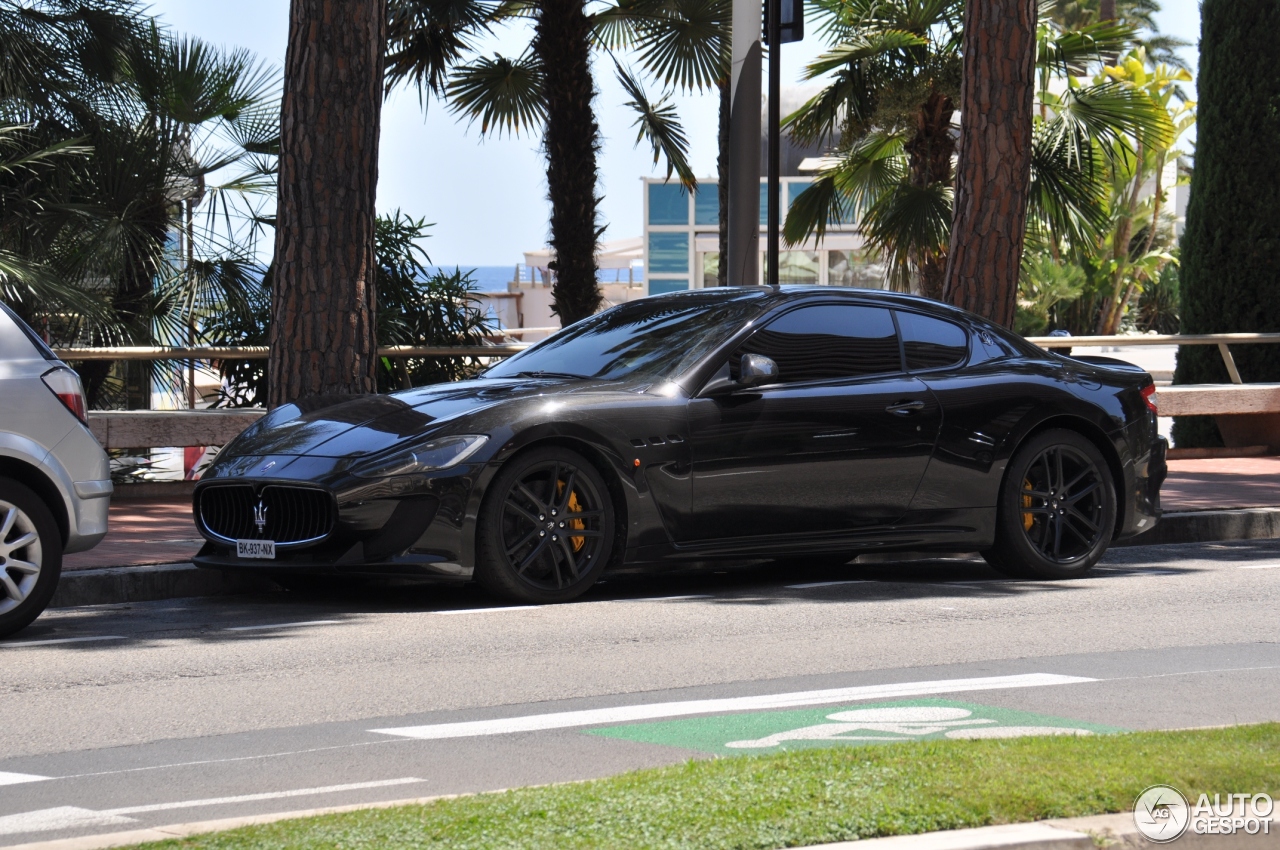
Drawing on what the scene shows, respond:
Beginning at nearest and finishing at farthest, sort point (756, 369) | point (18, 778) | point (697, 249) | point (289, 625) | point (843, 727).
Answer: point (18, 778) → point (843, 727) → point (289, 625) → point (756, 369) → point (697, 249)

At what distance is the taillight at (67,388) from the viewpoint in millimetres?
7375

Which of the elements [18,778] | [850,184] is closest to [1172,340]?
[850,184]

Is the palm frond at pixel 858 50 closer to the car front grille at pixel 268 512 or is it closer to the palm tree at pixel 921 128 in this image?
the palm tree at pixel 921 128

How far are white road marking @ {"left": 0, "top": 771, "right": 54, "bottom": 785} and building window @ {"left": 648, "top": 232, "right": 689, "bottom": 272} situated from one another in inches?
1448

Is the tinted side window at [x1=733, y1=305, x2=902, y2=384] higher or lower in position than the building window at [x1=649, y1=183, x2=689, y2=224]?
lower

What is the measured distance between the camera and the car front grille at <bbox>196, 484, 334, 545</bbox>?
784cm

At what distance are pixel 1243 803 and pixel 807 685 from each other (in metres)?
2.38

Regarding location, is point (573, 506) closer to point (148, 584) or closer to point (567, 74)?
point (148, 584)

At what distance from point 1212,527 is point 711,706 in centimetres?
690

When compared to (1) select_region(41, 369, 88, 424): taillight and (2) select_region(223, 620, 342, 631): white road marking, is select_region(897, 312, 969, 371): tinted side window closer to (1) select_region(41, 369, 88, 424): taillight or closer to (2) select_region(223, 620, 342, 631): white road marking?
(2) select_region(223, 620, 342, 631): white road marking

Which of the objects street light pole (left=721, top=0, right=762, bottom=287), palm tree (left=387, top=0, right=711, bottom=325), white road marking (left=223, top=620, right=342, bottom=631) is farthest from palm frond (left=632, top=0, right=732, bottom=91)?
white road marking (left=223, top=620, right=342, bottom=631)

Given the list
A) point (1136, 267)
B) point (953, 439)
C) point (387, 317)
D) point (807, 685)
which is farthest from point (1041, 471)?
point (1136, 267)

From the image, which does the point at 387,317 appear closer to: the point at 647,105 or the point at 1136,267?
the point at 647,105

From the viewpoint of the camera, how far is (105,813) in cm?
450
